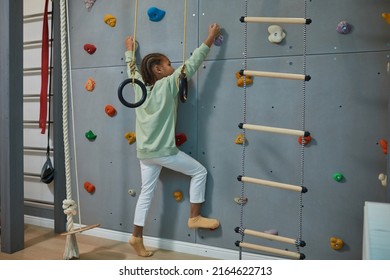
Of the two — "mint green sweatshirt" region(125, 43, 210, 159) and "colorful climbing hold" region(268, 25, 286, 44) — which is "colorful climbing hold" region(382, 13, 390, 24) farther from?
"mint green sweatshirt" region(125, 43, 210, 159)

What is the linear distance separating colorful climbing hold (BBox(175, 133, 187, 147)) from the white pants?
0.44 ft

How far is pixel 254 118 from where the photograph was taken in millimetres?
2494

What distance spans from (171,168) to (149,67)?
70 cm

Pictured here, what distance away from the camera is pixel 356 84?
86.8 inches

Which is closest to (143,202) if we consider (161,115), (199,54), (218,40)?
(161,115)

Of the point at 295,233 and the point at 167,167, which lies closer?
the point at 295,233

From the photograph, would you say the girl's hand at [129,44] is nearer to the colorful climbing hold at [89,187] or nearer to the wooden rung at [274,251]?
the colorful climbing hold at [89,187]

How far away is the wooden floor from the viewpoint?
2.66 meters

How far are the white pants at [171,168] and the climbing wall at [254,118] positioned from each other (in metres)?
0.10

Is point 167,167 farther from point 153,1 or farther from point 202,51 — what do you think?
point 153,1

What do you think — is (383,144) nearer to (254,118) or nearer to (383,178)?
(383,178)

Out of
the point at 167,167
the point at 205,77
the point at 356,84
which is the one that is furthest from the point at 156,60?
the point at 356,84

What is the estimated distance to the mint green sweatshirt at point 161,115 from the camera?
2514mm
